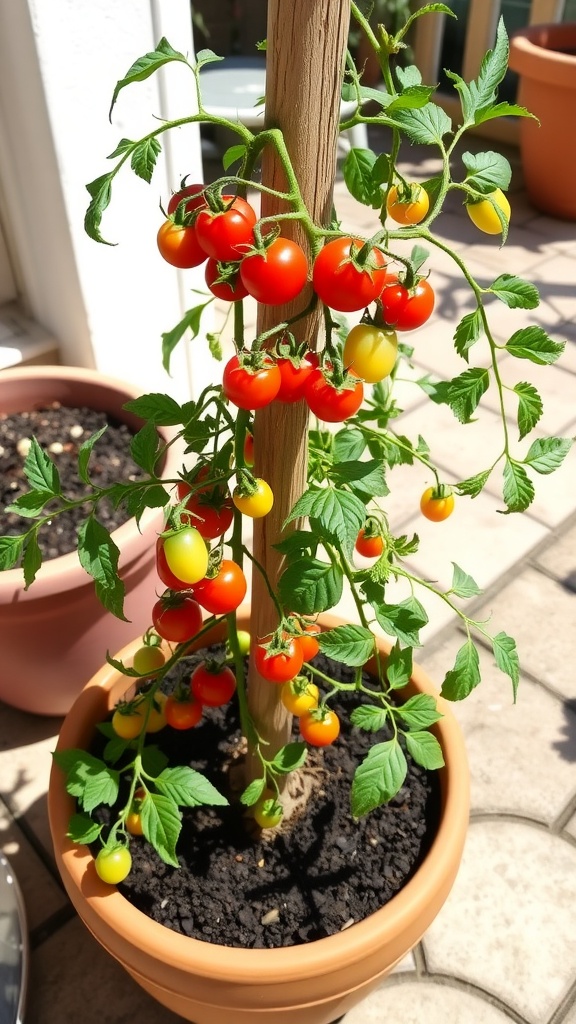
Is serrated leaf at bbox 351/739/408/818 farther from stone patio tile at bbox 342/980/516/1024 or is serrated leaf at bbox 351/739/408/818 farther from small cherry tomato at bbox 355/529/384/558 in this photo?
stone patio tile at bbox 342/980/516/1024

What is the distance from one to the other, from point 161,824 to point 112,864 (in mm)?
101

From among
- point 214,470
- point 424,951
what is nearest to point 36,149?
point 214,470

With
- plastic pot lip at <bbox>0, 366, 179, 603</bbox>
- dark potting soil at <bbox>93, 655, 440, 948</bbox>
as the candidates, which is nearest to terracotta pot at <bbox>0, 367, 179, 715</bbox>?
plastic pot lip at <bbox>0, 366, 179, 603</bbox>

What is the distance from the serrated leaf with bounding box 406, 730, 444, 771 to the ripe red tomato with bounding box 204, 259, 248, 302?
49 cm

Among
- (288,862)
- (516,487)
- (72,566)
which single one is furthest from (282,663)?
(72,566)

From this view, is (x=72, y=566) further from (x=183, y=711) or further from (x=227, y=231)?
(x=227, y=231)

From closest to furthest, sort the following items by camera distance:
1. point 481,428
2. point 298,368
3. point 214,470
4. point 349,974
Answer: point 298,368 → point 214,470 → point 349,974 → point 481,428

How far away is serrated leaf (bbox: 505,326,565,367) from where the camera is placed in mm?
646

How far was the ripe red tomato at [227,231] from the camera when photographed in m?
0.55

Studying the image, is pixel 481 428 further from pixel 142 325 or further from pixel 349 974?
pixel 349 974

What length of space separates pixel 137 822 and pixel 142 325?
3.72ft

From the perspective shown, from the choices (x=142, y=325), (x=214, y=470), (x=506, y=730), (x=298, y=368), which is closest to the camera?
(x=298, y=368)

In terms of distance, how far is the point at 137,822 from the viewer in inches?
36.5

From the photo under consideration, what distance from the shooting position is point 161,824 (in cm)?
81
